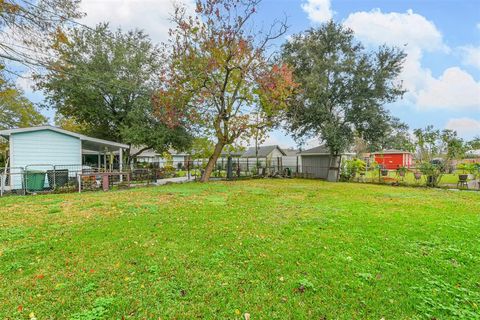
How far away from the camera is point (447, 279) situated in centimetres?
302

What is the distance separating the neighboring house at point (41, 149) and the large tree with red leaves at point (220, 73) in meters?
4.76

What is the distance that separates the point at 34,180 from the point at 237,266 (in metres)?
10.8

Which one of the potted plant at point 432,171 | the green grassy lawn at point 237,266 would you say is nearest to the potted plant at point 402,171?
the potted plant at point 432,171

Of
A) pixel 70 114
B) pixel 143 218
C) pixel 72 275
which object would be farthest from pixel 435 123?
pixel 70 114

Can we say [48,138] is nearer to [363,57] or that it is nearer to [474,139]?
[363,57]

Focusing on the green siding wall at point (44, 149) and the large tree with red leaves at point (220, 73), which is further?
the large tree with red leaves at point (220, 73)

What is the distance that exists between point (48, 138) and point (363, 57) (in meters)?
17.7

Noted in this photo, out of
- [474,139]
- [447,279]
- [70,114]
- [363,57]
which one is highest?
[363,57]

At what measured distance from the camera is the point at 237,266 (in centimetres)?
330

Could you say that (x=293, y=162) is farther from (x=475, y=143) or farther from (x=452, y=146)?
(x=475, y=143)

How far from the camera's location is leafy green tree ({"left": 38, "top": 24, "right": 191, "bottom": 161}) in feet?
50.7

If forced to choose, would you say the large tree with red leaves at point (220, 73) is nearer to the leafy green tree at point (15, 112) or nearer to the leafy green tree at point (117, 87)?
the leafy green tree at point (117, 87)

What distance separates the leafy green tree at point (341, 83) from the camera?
15.2m

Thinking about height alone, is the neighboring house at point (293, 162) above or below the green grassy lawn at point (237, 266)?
above
